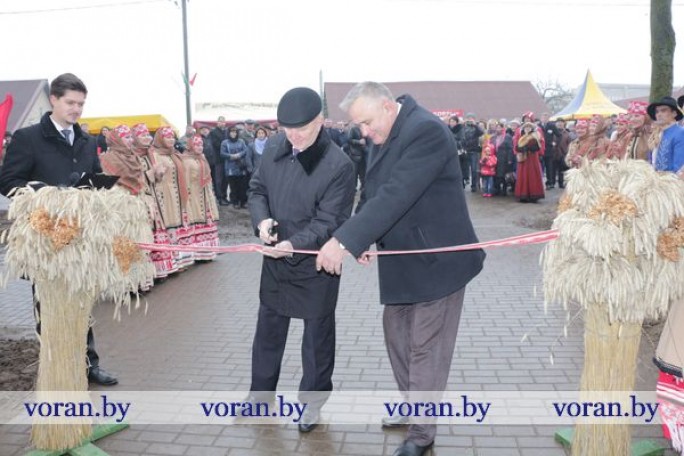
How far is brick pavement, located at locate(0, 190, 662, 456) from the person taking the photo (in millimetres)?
3713

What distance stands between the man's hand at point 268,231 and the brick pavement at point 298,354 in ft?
4.01

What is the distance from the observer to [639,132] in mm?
8805

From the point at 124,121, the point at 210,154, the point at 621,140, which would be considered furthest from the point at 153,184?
the point at 124,121

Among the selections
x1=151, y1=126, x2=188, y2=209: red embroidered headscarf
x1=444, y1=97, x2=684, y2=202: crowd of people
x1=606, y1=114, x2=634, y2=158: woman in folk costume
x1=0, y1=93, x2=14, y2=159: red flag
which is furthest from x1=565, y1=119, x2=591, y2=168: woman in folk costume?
x1=0, y1=93, x2=14, y2=159: red flag

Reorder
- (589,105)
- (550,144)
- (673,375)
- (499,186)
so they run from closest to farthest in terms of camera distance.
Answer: (673,375), (499,186), (550,144), (589,105)

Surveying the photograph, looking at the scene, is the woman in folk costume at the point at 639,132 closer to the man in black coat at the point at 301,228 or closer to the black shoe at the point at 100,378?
the man in black coat at the point at 301,228

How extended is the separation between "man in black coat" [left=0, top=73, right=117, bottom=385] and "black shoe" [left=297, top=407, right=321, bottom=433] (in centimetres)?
146

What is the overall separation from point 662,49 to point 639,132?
7.01ft

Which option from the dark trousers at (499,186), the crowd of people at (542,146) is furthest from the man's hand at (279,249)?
the dark trousers at (499,186)

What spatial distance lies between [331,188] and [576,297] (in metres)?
1.58

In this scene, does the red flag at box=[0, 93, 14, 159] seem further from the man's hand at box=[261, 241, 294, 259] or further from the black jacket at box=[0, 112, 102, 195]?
the man's hand at box=[261, 241, 294, 259]

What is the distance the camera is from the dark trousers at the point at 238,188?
52.2ft

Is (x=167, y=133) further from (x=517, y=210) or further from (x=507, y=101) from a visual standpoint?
(x=507, y=101)

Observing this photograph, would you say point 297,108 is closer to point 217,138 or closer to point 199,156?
point 199,156
